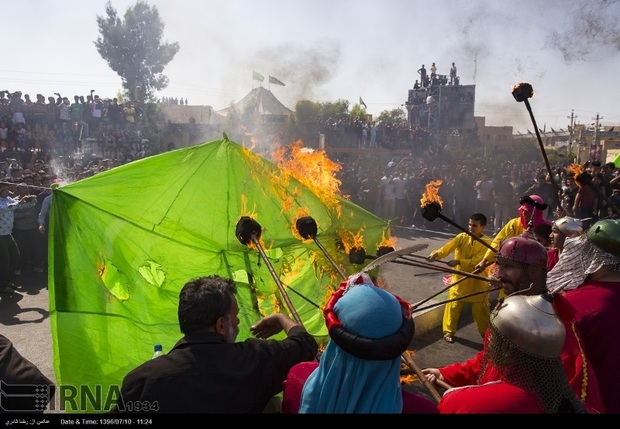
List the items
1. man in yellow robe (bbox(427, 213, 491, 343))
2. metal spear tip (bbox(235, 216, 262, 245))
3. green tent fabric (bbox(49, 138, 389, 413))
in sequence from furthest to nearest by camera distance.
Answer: man in yellow robe (bbox(427, 213, 491, 343)) < metal spear tip (bbox(235, 216, 262, 245)) < green tent fabric (bbox(49, 138, 389, 413))

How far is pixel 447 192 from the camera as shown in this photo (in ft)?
52.0

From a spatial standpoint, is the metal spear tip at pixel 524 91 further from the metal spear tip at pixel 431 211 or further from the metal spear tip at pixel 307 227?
the metal spear tip at pixel 307 227

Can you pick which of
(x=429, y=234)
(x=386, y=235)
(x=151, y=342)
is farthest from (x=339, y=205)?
(x=429, y=234)

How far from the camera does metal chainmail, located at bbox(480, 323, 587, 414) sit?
1903mm

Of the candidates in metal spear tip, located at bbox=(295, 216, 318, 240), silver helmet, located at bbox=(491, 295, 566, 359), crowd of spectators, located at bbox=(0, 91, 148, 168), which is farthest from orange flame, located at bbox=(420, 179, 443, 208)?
crowd of spectators, located at bbox=(0, 91, 148, 168)

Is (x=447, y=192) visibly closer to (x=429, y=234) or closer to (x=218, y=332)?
(x=429, y=234)

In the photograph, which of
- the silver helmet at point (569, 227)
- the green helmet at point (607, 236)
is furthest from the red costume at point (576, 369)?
the silver helmet at point (569, 227)

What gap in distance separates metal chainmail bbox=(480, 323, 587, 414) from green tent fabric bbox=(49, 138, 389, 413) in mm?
1905

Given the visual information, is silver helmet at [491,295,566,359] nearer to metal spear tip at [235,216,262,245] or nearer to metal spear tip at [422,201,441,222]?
metal spear tip at [422,201,441,222]

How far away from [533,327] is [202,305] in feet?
4.85

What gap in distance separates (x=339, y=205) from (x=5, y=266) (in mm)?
5954

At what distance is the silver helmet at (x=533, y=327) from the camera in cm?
190

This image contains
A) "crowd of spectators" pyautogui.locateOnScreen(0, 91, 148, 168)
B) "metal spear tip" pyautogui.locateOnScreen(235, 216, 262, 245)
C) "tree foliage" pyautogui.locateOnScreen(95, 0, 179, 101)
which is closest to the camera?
"metal spear tip" pyautogui.locateOnScreen(235, 216, 262, 245)

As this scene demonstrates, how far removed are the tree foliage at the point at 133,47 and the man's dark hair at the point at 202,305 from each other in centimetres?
3885
